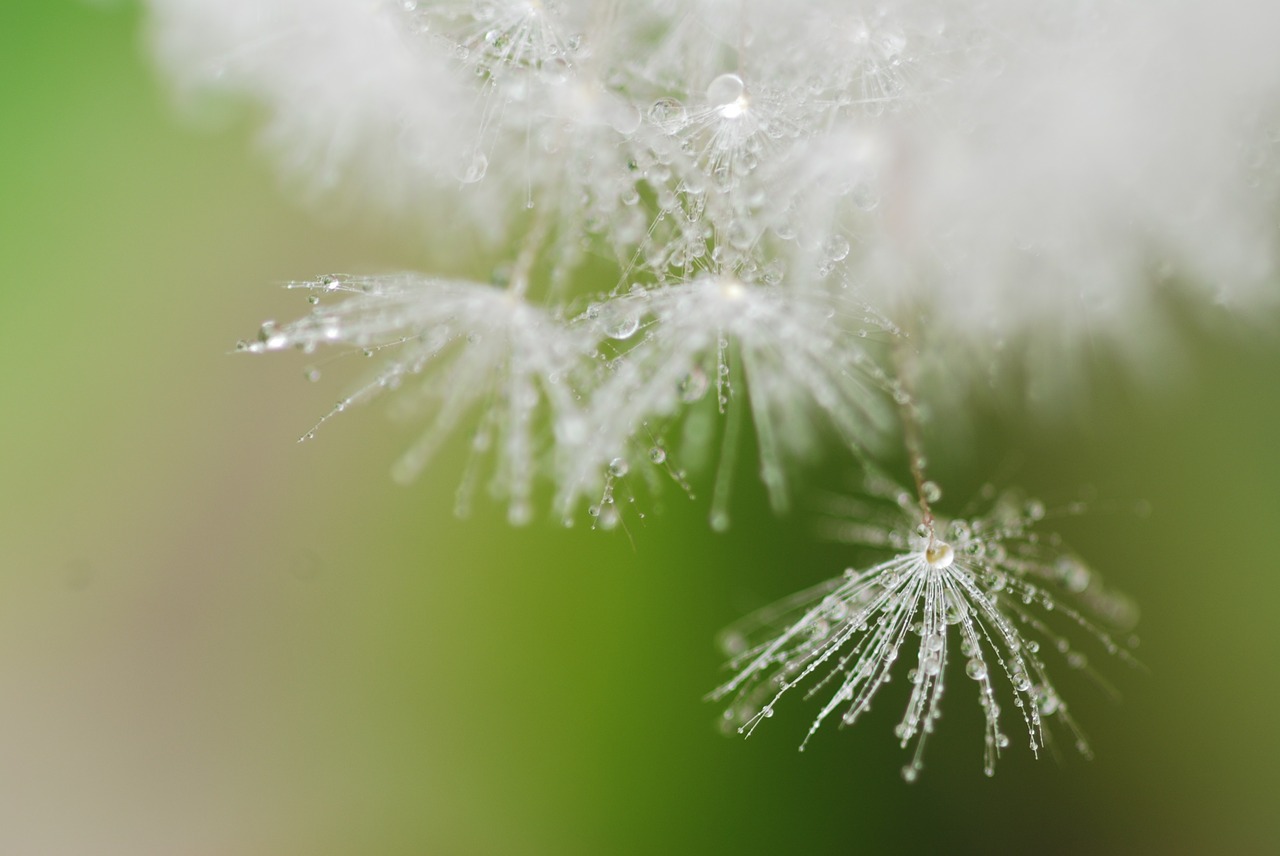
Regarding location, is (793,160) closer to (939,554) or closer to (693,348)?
(693,348)

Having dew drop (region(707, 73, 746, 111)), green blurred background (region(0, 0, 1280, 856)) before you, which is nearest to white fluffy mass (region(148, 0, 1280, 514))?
dew drop (region(707, 73, 746, 111))

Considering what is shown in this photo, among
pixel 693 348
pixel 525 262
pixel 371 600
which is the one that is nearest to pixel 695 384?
pixel 693 348

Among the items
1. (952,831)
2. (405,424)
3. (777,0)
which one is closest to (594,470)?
(777,0)

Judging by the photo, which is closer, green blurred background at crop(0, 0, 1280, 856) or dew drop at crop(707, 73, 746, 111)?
dew drop at crop(707, 73, 746, 111)

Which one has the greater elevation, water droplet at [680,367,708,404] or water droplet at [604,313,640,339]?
water droplet at [604,313,640,339]

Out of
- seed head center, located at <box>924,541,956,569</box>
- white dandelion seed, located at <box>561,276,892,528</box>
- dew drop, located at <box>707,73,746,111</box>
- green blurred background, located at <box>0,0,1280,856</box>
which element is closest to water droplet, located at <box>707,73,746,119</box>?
dew drop, located at <box>707,73,746,111</box>

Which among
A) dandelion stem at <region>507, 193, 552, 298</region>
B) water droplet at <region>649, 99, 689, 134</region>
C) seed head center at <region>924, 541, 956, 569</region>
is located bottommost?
seed head center at <region>924, 541, 956, 569</region>

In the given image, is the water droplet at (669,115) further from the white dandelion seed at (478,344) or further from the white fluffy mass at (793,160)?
the white dandelion seed at (478,344)

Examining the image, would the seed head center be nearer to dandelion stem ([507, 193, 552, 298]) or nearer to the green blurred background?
dandelion stem ([507, 193, 552, 298])

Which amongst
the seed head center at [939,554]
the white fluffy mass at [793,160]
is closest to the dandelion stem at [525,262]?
the white fluffy mass at [793,160]
